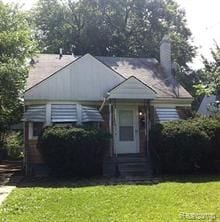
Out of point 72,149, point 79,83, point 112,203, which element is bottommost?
point 112,203

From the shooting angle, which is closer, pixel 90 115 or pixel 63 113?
pixel 63 113

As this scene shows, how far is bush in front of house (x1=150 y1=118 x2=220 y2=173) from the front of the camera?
1772 cm

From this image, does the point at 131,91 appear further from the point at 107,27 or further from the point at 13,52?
the point at 107,27

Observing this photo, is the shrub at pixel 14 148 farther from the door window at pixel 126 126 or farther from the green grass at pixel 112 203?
the green grass at pixel 112 203

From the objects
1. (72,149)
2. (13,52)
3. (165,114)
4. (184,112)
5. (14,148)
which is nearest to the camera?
(72,149)

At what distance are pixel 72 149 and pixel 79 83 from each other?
13.6 ft

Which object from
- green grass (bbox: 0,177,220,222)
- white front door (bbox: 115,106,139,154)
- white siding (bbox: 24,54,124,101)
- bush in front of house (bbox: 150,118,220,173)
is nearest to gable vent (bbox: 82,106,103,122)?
white siding (bbox: 24,54,124,101)

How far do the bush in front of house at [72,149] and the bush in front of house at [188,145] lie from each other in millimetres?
2210

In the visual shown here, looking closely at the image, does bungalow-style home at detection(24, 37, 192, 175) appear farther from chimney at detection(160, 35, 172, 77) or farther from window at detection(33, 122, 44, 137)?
chimney at detection(160, 35, 172, 77)

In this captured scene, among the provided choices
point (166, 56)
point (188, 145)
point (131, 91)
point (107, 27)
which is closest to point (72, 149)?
point (131, 91)

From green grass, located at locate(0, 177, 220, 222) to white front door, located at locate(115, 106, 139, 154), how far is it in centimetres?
624

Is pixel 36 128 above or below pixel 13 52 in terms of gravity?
below

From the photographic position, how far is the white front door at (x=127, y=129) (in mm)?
20859

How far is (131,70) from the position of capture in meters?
23.8
